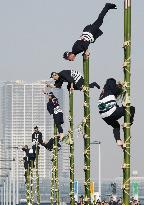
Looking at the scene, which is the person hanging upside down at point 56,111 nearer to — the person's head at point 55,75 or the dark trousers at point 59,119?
the dark trousers at point 59,119

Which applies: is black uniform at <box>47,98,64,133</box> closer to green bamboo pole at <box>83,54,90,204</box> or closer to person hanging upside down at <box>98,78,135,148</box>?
green bamboo pole at <box>83,54,90,204</box>

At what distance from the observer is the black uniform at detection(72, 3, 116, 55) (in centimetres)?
2178

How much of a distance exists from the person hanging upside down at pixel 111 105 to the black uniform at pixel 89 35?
2.42 meters

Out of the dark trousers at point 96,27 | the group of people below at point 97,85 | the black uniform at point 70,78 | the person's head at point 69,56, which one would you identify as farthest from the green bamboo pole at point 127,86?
the black uniform at point 70,78

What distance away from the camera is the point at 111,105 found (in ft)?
63.7

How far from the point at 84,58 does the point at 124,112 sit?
4969 millimetres

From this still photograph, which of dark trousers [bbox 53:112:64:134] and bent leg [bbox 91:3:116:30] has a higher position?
bent leg [bbox 91:3:116:30]

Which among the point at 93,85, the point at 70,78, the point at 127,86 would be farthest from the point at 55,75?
the point at 127,86

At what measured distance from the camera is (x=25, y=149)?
186 ft

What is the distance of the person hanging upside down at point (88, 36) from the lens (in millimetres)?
21609

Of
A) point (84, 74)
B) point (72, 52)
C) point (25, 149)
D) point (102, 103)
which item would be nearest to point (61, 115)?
point (84, 74)

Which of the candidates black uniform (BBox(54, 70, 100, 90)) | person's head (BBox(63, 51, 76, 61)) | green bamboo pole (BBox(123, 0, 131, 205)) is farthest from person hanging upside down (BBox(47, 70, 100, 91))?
green bamboo pole (BBox(123, 0, 131, 205))

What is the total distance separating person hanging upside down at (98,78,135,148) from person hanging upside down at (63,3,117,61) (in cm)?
225

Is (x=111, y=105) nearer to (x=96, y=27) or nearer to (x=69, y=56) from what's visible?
(x=69, y=56)
